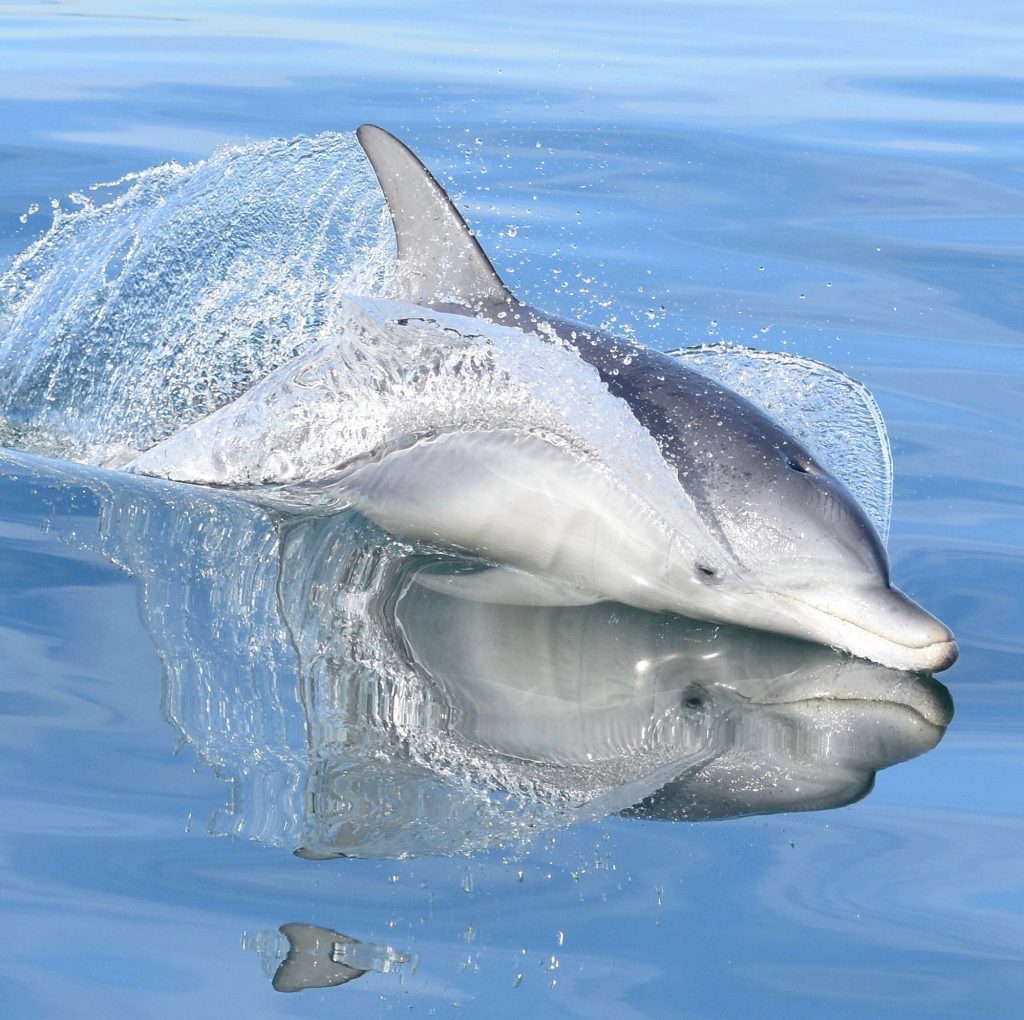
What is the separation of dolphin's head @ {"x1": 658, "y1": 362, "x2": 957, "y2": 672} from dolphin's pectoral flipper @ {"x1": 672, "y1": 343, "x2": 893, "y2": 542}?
60cm

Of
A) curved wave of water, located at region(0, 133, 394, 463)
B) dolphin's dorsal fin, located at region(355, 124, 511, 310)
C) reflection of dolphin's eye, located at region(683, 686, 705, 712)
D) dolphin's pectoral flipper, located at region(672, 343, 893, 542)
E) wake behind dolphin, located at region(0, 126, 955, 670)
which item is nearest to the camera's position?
reflection of dolphin's eye, located at region(683, 686, 705, 712)

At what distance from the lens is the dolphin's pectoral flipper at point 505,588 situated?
5.41 m

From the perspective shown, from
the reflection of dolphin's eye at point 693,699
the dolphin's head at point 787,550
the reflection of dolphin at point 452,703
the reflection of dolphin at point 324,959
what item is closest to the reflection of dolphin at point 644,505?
the dolphin's head at point 787,550

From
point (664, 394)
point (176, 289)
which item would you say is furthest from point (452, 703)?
point (176, 289)

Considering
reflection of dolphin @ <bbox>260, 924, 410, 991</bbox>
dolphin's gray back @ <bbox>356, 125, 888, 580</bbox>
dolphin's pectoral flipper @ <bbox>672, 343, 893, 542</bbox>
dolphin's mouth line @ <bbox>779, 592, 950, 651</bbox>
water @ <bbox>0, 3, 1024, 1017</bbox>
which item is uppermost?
dolphin's gray back @ <bbox>356, 125, 888, 580</bbox>

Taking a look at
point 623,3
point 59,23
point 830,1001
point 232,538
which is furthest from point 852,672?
point 623,3

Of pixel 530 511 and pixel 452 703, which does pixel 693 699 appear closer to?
pixel 452 703

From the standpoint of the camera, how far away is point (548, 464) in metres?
5.69

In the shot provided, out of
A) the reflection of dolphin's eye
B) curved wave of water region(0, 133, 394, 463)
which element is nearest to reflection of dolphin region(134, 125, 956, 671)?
the reflection of dolphin's eye

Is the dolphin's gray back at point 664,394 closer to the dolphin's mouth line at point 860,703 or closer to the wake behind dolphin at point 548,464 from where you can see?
the wake behind dolphin at point 548,464

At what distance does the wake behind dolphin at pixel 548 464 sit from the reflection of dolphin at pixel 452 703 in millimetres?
144

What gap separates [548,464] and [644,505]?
0.39 m

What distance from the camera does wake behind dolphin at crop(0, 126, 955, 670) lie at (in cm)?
523

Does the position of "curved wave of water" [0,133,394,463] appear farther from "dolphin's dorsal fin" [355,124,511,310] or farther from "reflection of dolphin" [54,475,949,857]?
"reflection of dolphin" [54,475,949,857]
